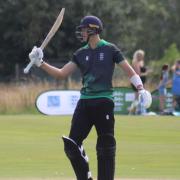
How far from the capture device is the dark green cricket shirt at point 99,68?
9898mm

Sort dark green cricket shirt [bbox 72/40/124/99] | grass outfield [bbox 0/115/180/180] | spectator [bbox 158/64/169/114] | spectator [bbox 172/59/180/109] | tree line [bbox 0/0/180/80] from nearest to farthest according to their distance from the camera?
dark green cricket shirt [bbox 72/40/124/99] → grass outfield [bbox 0/115/180/180] → spectator [bbox 172/59/180/109] → spectator [bbox 158/64/169/114] → tree line [bbox 0/0/180/80]

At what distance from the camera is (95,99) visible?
995 cm

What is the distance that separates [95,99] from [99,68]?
0.37 metres

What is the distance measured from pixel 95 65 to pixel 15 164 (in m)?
4.14

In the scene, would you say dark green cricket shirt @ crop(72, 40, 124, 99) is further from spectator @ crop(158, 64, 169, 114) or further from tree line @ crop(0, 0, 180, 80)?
tree line @ crop(0, 0, 180, 80)

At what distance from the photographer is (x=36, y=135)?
1820cm

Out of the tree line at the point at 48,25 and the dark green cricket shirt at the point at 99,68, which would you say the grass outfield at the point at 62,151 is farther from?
the tree line at the point at 48,25

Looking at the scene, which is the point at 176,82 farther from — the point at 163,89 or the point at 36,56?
the point at 36,56

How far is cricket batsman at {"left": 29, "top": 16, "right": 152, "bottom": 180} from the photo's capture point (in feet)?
32.5

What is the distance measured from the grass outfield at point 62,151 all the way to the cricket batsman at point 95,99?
70.1 inches

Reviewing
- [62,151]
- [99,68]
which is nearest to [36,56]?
[99,68]

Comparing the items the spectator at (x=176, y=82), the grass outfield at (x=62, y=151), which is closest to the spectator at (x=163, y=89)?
the spectator at (x=176, y=82)

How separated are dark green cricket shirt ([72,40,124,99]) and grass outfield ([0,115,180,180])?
2134 mm

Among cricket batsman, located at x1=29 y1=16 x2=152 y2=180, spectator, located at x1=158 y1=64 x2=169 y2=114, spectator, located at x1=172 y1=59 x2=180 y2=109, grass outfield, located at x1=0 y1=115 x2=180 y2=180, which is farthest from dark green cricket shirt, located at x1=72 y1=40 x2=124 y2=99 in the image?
spectator, located at x1=158 y1=64 x2=169 y2=114
